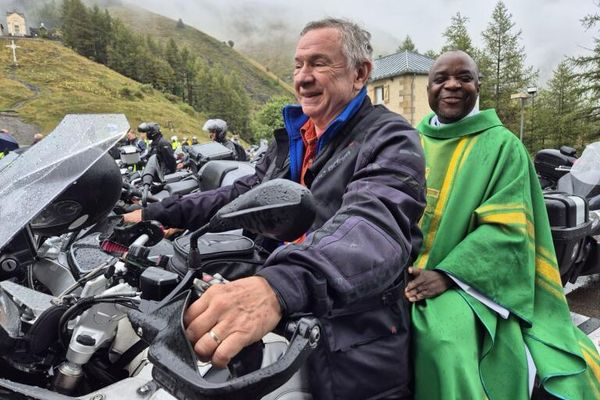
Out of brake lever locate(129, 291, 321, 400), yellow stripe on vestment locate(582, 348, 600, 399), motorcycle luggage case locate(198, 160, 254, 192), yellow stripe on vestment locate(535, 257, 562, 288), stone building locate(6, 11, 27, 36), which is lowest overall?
yellow stripe on vestment locate(582, 348, 600, 399)

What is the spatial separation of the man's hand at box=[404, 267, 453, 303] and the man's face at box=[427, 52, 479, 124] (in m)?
0.94

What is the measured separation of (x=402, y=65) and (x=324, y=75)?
3985 cm

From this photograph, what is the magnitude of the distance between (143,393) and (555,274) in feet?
5.32

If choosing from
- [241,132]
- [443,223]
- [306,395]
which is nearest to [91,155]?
[306,395]

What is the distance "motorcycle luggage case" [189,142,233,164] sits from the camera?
16.6 ft

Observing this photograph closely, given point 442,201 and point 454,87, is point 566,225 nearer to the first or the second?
point 442,201

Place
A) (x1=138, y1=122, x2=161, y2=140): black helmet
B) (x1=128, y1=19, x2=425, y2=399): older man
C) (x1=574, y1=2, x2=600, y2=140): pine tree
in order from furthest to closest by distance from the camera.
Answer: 1. (x1=574, y1=2, x2=600, y2=140): pine tree
2. (x1=138, y1=122, x2=161, y2=140): black helmet
3. (x1=128, y1=19, x2=425, y2=399): older man

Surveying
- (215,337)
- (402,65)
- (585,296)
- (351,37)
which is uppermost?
(402,65)

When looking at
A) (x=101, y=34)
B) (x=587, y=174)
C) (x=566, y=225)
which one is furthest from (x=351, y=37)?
(x=101, y=34)

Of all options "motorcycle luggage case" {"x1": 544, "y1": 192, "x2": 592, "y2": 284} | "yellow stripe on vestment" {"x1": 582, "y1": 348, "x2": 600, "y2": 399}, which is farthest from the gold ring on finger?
"motorcycle luggage case" {"x1": 544, "y1": 192, "x2": 592, "y2": 284}

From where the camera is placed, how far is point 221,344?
0.83 m

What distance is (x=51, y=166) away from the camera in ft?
4.41

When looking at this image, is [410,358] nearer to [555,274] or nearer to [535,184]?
[555,274]

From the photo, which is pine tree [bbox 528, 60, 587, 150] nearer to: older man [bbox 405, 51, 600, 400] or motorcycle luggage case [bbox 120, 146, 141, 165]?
motorcycle luggage case [bbox 120, 146, 141, 165]
